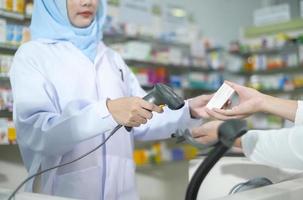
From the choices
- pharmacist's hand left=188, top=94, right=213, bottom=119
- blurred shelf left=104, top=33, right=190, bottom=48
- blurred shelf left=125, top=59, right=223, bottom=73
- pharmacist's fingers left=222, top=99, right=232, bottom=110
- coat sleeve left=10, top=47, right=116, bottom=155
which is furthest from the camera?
blurred shelf left=125, top=59, right=223, bottom=73

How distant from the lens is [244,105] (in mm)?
1375

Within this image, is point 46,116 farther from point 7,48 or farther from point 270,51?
point 270,51

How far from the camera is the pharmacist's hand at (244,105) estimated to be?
132cm

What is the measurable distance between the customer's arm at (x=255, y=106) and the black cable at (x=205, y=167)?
53 cm

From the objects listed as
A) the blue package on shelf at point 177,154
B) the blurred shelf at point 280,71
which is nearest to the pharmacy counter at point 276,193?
the blue package on shelf at point 177,154

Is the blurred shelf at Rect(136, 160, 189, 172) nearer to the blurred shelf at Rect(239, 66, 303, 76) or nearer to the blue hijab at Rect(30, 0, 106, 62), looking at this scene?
the blurred shelf at Rect(239, 66, 303, 76)

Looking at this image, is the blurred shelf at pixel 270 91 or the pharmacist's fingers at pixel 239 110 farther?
the blurred shelf at pixel 270 91

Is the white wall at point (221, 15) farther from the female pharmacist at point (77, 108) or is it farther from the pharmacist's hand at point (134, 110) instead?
the pharmacist's hand at point (134, 110)

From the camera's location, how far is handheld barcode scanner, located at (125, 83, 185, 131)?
106 centimetres

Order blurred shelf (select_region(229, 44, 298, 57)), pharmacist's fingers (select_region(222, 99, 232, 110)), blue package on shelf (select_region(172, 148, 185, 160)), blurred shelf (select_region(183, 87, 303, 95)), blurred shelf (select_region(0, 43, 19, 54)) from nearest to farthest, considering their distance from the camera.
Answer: pharmacist's fingers (select_region(222, 99, 232, 110)) → blurred shelf (select_region(0, 43, 19, 54)) → blue package on shelf (select_region(172, 148, 185, 160)) → blurred shelf (select_region(183, 87, 303, 95)) → blurred shelf (select_region(229, 44, 298, 57))

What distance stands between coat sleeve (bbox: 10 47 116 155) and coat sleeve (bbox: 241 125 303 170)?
1.39ft

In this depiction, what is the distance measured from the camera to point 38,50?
139 cm

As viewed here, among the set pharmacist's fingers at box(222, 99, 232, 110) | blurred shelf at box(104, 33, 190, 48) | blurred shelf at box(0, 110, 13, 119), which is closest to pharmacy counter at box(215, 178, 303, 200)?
pharmacist's fingers at box(222, 99, 232, 110)

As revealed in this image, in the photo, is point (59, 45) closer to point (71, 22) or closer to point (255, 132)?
point (71, 22)
